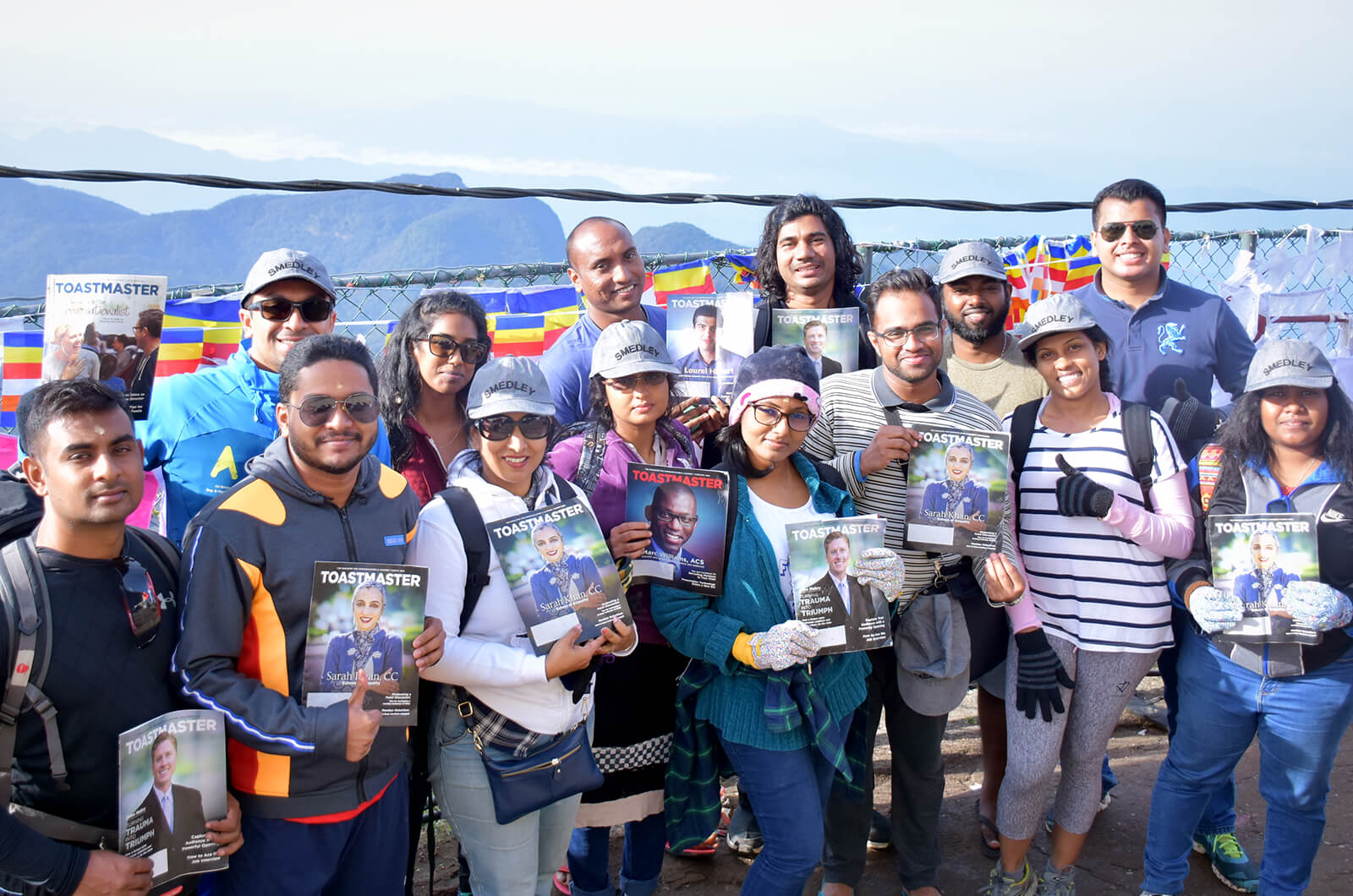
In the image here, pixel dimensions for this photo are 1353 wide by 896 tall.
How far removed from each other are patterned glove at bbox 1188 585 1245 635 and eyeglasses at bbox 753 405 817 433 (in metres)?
1.56

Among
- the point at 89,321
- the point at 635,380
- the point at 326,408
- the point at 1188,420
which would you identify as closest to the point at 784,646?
the point at 635,380

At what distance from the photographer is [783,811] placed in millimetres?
3068

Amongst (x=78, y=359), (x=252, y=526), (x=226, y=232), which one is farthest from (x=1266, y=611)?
(x=226, y=232)

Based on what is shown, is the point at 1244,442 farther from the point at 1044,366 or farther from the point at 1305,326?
the point at 1305,326

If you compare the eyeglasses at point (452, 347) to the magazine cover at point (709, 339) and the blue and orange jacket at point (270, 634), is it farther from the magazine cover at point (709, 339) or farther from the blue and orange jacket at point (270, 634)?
the blue and orange jacket at point (270, 634)

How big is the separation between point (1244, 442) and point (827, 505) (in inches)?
61.7

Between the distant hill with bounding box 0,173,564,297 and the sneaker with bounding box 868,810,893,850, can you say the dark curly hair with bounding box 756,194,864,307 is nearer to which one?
the sneaker with bounding box 868,810,893,850

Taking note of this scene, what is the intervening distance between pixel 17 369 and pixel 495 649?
3.07 m

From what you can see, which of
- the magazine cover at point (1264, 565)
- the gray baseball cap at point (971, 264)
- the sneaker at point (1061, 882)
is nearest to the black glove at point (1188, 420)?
the magazine cover at point (1264, 565)

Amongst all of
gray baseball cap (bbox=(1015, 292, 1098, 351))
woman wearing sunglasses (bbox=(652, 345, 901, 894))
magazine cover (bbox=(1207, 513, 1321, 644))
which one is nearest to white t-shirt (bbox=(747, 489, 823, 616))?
woman wearing sunglasses (bbox=(652, 345, 901, 894))

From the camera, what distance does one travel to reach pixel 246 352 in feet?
10.5

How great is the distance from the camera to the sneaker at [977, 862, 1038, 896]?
3.76 meters

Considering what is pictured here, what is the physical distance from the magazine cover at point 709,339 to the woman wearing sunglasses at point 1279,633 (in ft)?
5.96

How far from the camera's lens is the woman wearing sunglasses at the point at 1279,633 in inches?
128
